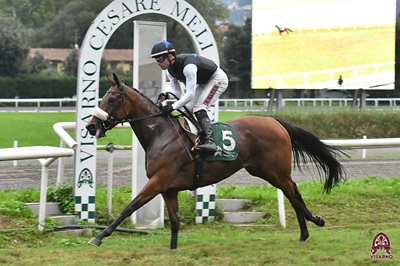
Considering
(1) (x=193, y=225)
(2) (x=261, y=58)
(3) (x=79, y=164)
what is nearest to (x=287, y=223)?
(1) (x=193, y=225)

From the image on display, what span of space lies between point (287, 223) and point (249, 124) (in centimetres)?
179

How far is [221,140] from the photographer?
25.7 feet

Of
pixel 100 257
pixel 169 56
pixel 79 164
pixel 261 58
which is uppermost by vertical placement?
pixel 261 58

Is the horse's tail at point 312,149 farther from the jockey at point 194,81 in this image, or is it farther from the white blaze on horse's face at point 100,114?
the white blaze on horse's face at point 100,114

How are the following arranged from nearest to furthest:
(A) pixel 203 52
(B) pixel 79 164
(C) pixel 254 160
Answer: (C) pixel 254 160
(B) pixel 79 164
(A) pixel 203 52

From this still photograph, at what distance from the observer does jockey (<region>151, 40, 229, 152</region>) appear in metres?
7.52

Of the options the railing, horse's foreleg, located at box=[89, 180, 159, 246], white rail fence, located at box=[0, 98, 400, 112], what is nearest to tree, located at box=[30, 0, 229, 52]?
the railing

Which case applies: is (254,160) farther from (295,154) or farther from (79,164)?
(79,164)

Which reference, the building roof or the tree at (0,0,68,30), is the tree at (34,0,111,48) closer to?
the building roof

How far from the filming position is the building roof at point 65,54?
128 ft

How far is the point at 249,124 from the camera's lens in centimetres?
814

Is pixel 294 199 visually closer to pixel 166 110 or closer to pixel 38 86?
pixel 166 110
